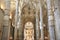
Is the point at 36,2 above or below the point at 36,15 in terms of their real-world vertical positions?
above

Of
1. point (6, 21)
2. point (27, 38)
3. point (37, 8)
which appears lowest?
point (27, 38)

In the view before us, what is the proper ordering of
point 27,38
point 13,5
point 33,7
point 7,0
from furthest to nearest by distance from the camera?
point 27,38 → point 33,7 → point 13,5 → point 7,0

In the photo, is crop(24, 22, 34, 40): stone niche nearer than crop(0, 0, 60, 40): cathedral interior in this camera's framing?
No

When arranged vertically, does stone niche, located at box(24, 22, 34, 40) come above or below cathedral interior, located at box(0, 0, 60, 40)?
below

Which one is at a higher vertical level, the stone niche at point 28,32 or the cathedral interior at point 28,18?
the cathedral interior at point 28,18

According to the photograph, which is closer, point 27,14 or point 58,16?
point 58,16

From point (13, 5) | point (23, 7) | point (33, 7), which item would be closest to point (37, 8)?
point (33, 7)

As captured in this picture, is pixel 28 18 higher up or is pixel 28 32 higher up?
pixel 28 18

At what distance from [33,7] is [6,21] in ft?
53.9

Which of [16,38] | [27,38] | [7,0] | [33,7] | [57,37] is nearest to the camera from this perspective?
[57,37]

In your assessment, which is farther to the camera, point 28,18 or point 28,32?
point 28,32

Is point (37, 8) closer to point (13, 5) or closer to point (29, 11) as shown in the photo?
point (29, 11)

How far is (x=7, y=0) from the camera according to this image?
1250cm

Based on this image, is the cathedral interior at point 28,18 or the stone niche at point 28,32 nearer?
the cathedral interior at point 28,18
